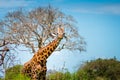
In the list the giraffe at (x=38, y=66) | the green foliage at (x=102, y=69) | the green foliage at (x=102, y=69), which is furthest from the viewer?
the green foliage at (x=102, y=69)

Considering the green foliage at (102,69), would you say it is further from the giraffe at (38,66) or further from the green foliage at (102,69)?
the giraffe at (38,66)

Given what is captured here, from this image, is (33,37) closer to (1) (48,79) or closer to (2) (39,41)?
(2) (39,41)

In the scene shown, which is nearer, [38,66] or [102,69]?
[38,66]

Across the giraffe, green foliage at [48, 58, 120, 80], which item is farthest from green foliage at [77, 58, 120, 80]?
the giraffe

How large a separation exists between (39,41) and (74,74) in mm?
17464

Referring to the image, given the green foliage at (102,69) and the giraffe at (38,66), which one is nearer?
the giraffe at (38,66)

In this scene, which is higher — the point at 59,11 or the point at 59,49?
the point at 59,11

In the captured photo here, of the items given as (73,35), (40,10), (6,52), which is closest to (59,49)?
(73,35)

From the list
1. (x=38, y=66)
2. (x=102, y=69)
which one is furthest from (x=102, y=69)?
(x=38, y=66)

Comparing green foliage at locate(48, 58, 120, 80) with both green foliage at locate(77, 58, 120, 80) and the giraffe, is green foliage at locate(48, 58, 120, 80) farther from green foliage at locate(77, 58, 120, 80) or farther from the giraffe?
the giraffe

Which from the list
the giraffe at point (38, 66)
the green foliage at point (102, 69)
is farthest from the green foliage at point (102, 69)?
the giraffe at point (38, 66)

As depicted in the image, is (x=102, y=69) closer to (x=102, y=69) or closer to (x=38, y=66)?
(x=102, y=69)

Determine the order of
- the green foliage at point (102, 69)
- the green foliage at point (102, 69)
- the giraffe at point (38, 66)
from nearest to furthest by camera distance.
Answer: the giraffe at point (38, 66), the green foliage at point (102, 69), the green foliage at point (102, 69)

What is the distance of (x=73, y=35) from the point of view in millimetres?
34750
